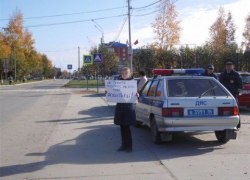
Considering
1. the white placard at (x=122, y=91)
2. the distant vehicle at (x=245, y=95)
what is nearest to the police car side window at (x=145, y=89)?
the white placard at (x=122, y=91)

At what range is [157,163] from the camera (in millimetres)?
8062

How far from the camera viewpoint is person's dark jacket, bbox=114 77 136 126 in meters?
9.26

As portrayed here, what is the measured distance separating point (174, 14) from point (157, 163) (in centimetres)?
4982

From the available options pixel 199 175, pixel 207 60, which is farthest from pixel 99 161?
pixel 207 60

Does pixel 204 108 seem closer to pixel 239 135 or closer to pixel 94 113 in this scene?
pixel 239 135

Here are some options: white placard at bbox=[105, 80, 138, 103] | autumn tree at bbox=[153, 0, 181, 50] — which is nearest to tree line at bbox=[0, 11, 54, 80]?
autumn tree at bbox=[153, 0, 181, 50]

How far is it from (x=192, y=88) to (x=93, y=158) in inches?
108

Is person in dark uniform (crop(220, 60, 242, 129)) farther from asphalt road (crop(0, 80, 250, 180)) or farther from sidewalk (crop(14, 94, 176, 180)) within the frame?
sidewalk (crop(14, 94, 176, 180))

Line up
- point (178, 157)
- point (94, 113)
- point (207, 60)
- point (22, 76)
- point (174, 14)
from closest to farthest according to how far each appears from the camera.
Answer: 1. point (178, 157)
2. point (94, 113)
3. point (207, 60)
4. point (174, 14)
5. point (22, 76)

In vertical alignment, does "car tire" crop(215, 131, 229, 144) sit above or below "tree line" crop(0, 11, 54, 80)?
below

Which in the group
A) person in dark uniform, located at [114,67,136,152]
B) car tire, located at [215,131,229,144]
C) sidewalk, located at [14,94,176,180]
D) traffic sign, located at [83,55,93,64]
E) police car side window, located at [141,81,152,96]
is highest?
traffic sign, located at [83,55,93,64]

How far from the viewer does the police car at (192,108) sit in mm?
9383

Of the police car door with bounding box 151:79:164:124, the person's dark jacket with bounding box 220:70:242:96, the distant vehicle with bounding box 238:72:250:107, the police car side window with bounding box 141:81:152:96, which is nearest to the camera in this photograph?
the police car door with bounding box 151:79:164:124

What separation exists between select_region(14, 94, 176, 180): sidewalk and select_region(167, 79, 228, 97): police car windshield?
1.34 meters
